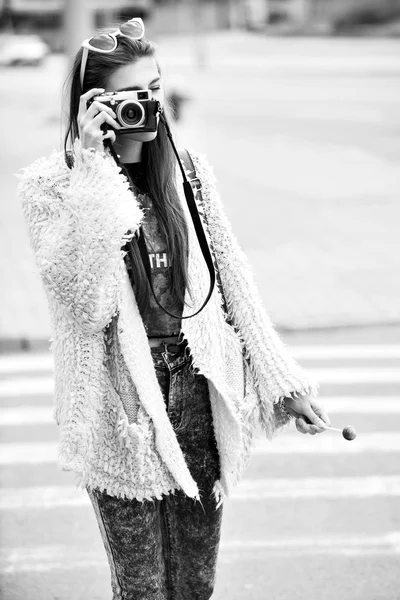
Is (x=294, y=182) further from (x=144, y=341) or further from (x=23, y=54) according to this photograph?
(x=23, y=54)

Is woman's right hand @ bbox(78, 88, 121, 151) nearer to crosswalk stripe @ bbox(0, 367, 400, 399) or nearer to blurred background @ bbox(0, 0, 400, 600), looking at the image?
blurred background @ bbox(0, 0, 400, 600)

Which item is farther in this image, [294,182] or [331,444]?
[294,182]

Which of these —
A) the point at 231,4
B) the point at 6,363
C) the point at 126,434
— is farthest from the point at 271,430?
the point at 231,4

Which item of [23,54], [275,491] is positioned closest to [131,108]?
[275,491]

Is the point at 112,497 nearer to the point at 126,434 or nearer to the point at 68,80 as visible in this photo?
the point at 126,434

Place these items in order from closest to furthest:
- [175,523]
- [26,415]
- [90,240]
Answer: [90,240] < [175,523] < [26,415]

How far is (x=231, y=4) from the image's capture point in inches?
2805

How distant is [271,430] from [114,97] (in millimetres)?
1020

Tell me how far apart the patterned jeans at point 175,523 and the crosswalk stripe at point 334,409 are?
3.31m

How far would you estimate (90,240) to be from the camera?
2.45 m

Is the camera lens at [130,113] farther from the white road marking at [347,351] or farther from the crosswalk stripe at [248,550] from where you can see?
the white road marking at [347,351]

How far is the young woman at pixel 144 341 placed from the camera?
8.14 feet

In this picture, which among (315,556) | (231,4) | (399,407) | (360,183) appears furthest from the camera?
(231,4)

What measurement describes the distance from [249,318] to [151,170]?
472mm
